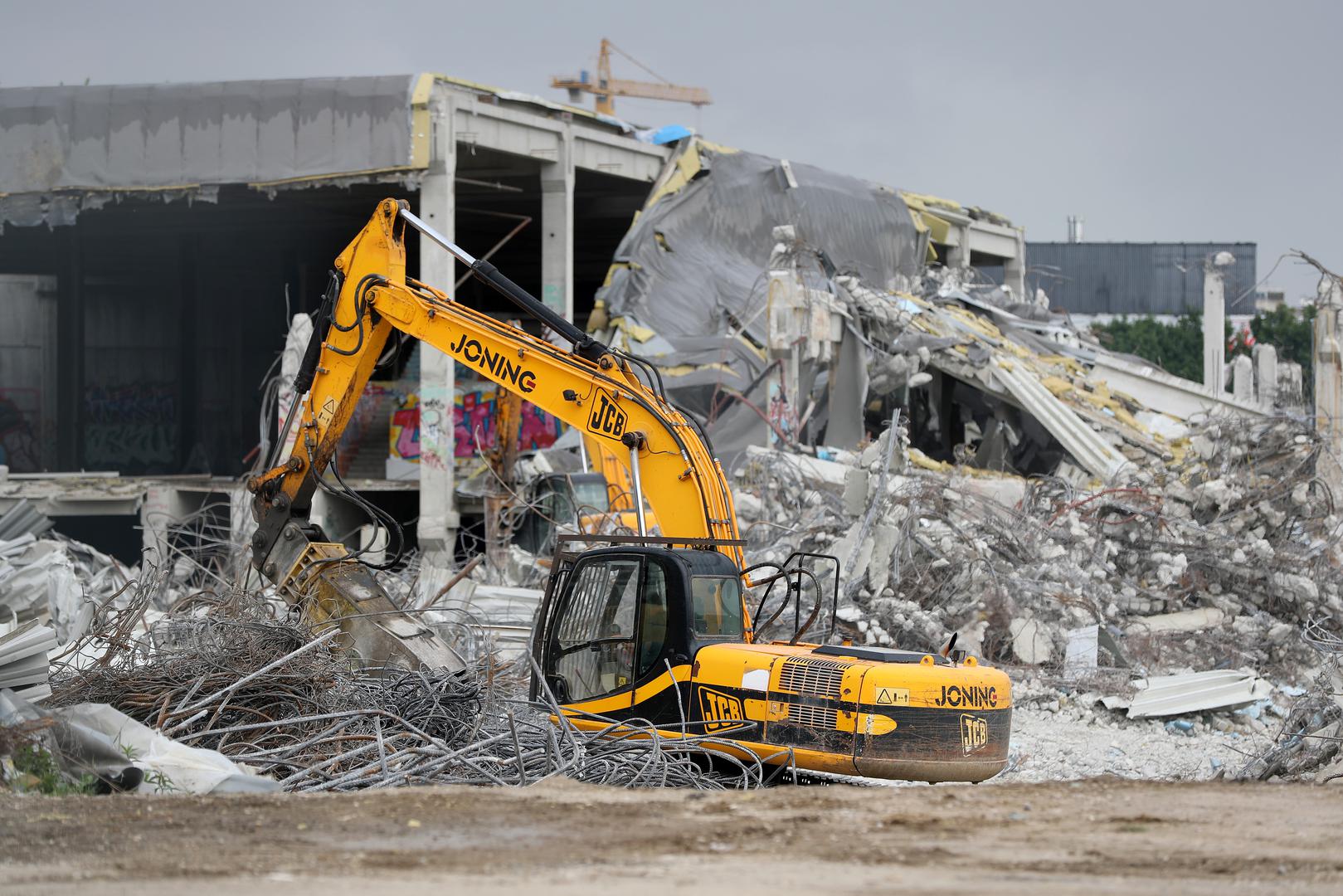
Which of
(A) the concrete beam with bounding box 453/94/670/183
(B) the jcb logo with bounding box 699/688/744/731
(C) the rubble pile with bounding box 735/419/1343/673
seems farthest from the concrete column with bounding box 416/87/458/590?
(B) the jcb logo with bounding box 699/688/744/731

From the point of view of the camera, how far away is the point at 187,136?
77.0ft

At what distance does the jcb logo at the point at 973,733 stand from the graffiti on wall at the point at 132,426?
29.7 meters

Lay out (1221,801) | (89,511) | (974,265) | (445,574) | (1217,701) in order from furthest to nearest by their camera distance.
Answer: (974,265), (89,511), (445,574), (1217,701), (1221,801)

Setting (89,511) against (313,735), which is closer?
(313,735)

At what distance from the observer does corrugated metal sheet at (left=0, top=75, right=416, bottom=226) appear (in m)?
23.0

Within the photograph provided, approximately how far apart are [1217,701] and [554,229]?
52.2 ft

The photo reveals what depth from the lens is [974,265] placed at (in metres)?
40.0

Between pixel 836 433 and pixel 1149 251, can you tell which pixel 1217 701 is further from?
pixel 1149 251

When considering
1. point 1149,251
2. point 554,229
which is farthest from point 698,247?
point 1149,251

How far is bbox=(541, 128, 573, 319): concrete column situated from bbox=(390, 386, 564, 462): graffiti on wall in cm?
195

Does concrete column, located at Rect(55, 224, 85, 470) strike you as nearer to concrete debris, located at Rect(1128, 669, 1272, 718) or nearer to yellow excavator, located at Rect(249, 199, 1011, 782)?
yellow excavator, located at Rect(249, 199, 1011, 782)

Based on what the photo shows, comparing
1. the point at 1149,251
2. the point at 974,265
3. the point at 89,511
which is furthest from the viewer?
the point at 1149,251

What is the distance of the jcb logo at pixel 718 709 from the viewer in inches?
322

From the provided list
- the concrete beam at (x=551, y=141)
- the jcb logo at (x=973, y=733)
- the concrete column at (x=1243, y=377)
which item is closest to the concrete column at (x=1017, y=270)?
the concrete column at (x=1243, y=377)
